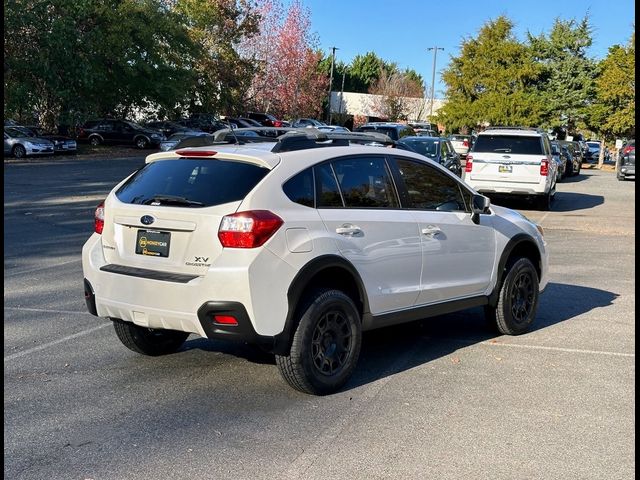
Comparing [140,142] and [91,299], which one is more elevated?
[140,142]

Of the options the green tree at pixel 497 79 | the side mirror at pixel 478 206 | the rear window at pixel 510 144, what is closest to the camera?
the side mirror at pixel 478 206

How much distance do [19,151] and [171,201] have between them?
99.9 feet

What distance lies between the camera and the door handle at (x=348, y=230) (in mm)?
5453

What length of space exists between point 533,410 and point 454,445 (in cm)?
89

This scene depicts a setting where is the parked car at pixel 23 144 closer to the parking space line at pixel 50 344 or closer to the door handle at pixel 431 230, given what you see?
the parking space line at pixel 50 344

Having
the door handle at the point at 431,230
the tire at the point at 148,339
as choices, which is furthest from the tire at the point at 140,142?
the door handle at the point at 431,230

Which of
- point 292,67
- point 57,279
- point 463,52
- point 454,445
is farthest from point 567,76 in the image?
point 454,445

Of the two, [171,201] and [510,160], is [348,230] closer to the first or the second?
[171,201]

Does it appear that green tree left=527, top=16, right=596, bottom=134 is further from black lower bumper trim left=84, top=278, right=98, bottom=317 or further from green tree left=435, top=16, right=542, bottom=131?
black lower bumper trim left=84, top=278, right=98, bottom=317

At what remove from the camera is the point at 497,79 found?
4725 centimetres

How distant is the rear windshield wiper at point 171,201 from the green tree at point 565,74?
152 ft

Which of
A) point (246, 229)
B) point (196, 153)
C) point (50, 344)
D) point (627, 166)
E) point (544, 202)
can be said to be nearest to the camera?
point (246, 229)

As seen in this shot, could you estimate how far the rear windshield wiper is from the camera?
523 centimetres

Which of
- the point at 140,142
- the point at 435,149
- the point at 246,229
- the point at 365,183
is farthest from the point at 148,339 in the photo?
the point at 140,142
